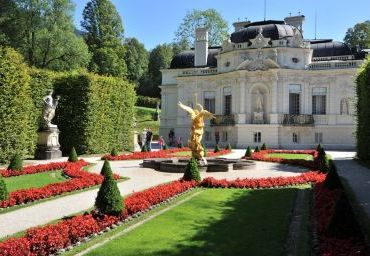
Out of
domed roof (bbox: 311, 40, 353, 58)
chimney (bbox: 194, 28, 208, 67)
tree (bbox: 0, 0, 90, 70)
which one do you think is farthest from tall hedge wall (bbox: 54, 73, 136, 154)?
domed roof (bbox: 311, 40, 353, 58)

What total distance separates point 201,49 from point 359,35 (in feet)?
97.7

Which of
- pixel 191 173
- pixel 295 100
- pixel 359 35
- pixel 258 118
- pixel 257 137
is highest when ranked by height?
pixel 359 35

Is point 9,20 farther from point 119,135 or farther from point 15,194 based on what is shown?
point 15,194

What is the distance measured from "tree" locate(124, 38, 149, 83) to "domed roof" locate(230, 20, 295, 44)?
3213 cm

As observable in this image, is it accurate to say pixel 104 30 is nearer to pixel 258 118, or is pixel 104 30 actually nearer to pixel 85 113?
pixel 258 118

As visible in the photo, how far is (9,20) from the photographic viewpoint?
139 feet

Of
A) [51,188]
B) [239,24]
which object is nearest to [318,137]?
[239,24]

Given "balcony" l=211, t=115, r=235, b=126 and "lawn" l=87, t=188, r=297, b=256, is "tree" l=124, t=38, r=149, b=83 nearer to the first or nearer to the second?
"balcony" l=211, t=115, r=235, b=126

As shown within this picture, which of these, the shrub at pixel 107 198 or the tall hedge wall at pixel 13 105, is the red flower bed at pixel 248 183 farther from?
the tall hedge wall at pixel 13 105

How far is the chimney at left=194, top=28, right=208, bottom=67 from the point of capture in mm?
51719

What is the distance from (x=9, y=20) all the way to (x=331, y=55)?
3211 cm

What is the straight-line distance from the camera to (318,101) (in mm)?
44031

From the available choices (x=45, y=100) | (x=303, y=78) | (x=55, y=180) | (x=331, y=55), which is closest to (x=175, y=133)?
(x=303, y=78)

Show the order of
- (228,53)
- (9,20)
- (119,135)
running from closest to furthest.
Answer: (119,135)
(9,20)
(228,53)
